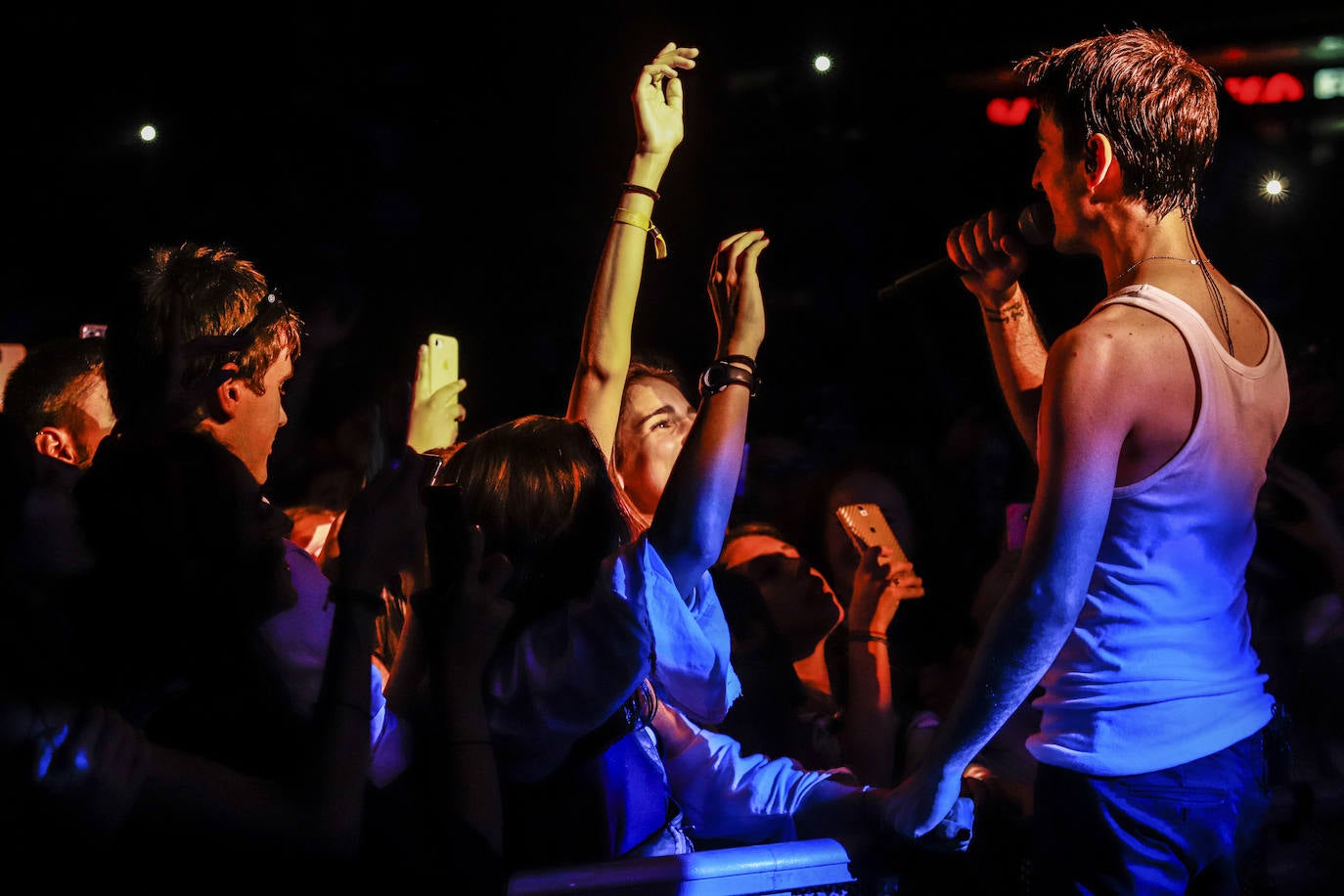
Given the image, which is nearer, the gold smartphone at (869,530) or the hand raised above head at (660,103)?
the hand raised above head at (660,103)

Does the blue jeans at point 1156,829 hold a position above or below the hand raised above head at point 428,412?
below

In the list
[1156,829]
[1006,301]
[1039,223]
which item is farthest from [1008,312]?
[1156,829]

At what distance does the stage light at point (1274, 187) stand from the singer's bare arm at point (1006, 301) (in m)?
3.99

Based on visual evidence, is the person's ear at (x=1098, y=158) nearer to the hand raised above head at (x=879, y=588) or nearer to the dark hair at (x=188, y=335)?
the hand raised above head at (x=879, y=588)

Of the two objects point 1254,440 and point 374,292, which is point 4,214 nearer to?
point 374,292

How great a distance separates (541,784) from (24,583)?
81cm

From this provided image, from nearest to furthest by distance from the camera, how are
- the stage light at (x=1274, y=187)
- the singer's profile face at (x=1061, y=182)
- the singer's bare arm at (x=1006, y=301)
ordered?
the singer's profile face at (x=1061, y=182) → the singer's bare arm at (x=1006, y=301) → the stage light at (x=1274, y=187)

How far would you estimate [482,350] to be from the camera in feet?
17.1

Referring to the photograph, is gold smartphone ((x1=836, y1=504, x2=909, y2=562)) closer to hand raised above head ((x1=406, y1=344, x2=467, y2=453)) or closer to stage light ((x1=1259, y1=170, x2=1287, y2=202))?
hand raised above head ((x1=406, y1=344, x2=467, y2=453))

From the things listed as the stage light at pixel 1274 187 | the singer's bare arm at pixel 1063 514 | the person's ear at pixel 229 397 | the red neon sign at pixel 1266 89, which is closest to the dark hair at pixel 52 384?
the person's ear at pixel 229 397

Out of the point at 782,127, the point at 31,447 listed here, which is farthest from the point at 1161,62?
the point at 782,127

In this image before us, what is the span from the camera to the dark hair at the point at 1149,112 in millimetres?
1562

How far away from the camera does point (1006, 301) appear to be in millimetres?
1993

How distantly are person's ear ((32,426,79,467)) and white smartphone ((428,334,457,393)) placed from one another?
3.12 feet
